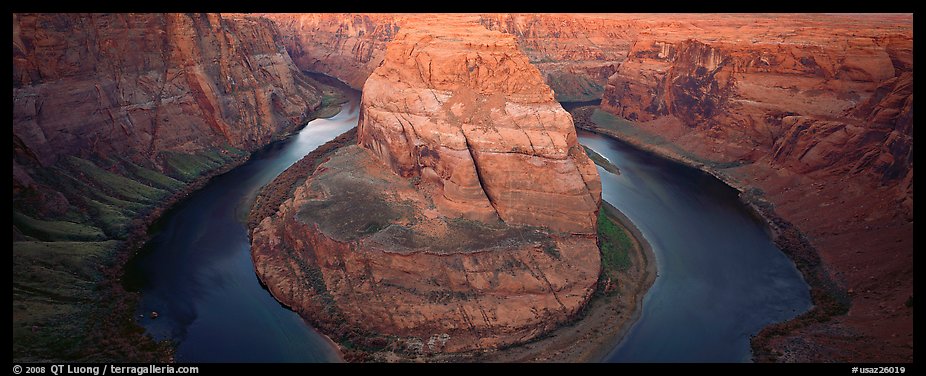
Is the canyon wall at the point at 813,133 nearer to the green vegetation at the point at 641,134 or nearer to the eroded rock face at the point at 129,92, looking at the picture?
the green vegetation at the point at 641,134

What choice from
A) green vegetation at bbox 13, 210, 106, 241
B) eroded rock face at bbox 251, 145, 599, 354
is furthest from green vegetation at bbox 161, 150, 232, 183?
eroded rock face at bbox 251, 145, 599, 354

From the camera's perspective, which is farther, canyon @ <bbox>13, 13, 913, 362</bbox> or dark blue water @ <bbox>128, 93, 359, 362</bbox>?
canyon @ <bbox>13, 13, 913, 362</bbox>

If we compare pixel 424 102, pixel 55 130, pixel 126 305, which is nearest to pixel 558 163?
pixel 424 102

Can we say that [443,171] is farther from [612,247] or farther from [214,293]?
[214,293]

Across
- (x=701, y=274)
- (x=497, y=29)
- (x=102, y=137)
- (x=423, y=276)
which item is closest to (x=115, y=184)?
(x=102, y=137)

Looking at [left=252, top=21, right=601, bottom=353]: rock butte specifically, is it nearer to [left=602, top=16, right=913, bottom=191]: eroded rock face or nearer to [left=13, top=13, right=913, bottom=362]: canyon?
[left=13, top=13, right=913, bottom=362]: canyon

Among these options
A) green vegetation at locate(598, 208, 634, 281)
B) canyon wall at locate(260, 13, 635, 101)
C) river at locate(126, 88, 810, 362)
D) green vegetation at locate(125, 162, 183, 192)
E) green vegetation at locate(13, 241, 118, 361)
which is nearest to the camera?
green vegetation at locate(13, 241, 118, 361)
